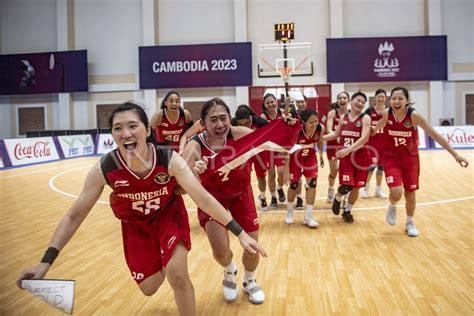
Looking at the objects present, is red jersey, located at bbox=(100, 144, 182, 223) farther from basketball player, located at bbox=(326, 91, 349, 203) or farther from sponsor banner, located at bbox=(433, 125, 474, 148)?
sponsor banner, located at bbox=(433, 125, 474, 148)

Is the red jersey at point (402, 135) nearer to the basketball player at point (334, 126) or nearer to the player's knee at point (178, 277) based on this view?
the basketball player at point (334, 126)

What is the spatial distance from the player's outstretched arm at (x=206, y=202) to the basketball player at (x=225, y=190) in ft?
2.55

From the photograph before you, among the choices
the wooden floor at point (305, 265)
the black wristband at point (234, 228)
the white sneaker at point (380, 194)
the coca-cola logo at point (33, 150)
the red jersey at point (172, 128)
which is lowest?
the wooden floor at point (305, 265)

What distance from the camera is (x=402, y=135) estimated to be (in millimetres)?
5344

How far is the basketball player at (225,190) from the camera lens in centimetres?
349

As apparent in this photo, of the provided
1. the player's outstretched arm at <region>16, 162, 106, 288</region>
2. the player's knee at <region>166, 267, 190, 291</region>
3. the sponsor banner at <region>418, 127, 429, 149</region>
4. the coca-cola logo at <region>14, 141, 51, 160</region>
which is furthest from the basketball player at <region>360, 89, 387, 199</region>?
the coca-cola logo at <region>14, 141, 51, 160</region>

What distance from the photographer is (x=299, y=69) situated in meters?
20.3

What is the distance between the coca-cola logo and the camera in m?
14.3

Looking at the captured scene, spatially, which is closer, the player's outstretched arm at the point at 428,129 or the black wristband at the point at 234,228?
the black wristband at the point at 234,228

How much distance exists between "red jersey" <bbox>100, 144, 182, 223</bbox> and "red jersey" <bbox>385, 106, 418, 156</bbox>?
3.53m

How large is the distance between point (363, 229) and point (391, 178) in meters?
0.98

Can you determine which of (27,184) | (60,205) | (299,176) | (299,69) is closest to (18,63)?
(27,184)

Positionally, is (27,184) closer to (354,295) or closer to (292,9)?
(354,295)

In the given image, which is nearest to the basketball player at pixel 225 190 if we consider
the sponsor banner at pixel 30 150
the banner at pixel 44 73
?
the sponsor banner at pixel 30 150
